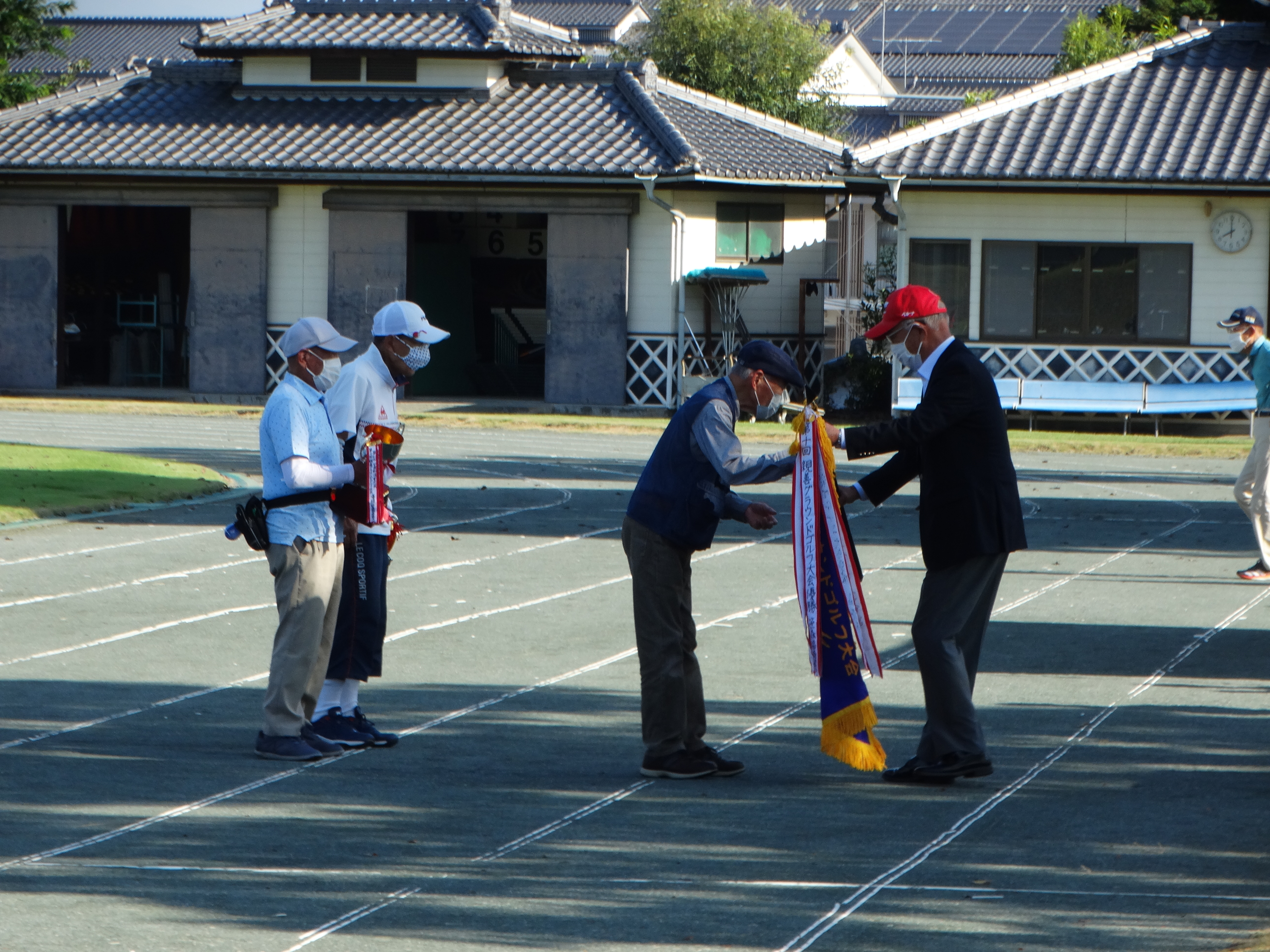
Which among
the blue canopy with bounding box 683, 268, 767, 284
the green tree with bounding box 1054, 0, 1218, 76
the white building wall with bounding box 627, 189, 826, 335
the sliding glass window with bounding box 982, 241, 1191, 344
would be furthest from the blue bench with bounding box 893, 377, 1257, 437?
the green tree with bounding box 1054, 0, 1218, 76

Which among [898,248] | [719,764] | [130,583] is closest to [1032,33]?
[898,248]

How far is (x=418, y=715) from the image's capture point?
8.64 meters

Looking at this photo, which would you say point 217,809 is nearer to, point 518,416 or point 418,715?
point 418,715

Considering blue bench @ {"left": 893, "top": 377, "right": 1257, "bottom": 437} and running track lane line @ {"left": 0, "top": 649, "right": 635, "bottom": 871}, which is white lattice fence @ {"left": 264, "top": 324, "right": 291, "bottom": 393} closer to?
blue bench @ {"left": 893, "top": 377, "right": 1257, "bottom": 437}

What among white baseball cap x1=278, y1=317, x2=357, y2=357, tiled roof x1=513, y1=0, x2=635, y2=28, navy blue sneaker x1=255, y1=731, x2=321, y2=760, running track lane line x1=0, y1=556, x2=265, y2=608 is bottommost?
navy blue sneaker x1=255, y1=731, x2=321, y2=760

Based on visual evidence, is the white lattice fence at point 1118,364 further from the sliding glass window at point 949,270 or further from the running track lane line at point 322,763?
the running track lane line at point 322,763

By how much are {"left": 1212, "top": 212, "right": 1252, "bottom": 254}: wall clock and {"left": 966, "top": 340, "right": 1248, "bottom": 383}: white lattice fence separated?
161cm

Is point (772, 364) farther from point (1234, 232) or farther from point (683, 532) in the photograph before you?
point (1234, 232)

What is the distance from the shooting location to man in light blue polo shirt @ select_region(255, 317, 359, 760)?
7574 mm

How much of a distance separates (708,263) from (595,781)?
80.6 feet

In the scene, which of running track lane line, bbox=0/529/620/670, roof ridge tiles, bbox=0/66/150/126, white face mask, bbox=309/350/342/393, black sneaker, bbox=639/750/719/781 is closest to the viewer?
black sneaker, bbox=639/750/719/781

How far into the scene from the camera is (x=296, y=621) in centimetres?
764

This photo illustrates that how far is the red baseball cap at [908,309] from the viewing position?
24.9 ft

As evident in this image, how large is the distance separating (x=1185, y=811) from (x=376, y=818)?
10.3 ft
